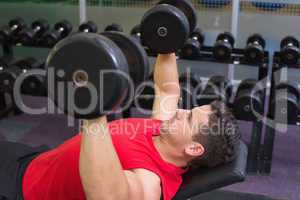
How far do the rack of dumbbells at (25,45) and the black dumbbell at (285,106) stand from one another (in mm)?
1321

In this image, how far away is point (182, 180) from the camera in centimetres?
156

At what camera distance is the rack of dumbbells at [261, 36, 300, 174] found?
2549mm

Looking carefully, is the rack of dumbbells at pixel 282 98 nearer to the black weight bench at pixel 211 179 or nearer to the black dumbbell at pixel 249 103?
the black dumbbell at pixel 249 103

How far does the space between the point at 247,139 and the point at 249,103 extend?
0.59 m

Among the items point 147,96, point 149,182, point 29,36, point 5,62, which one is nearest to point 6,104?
point 5,62

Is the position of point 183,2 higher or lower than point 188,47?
higher

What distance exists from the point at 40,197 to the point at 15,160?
9.0 inches

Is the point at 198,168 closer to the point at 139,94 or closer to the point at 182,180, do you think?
the point at 182,180

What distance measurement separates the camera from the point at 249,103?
2.63 m

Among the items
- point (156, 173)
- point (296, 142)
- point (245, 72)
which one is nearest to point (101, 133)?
point (156, 173)

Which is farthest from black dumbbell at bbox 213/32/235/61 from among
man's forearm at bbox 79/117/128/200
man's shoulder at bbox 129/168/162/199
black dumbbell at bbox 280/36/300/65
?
man's forearm at bbox 79/117/128/200

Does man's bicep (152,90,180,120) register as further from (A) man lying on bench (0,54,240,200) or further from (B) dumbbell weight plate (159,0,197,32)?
(B) dumbbell weight plate (159,0,197,32)

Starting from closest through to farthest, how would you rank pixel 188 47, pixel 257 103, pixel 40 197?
pixel 40 197, pixel 257 103, pixel 188 47

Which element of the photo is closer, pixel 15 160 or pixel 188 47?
pixel 15 160
